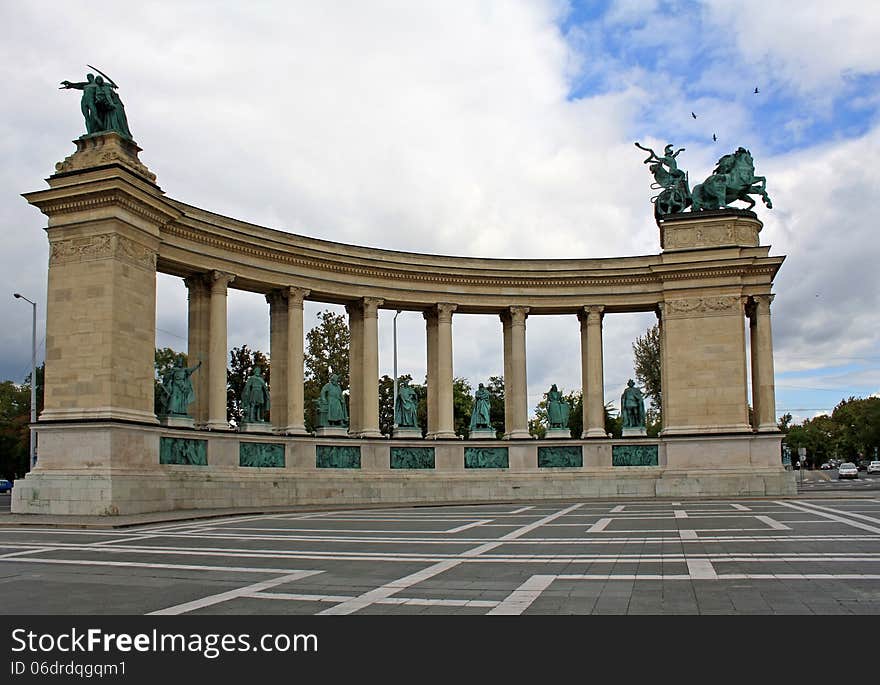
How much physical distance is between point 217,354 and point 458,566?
26245 mm

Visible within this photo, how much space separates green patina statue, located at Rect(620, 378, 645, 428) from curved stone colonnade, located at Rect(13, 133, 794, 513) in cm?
156

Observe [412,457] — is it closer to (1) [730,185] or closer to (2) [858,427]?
(1) [730,185]

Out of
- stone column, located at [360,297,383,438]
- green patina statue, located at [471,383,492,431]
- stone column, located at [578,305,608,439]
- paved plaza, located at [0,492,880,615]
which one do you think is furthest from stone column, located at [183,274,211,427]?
stone column, located at [578,305,608,439]

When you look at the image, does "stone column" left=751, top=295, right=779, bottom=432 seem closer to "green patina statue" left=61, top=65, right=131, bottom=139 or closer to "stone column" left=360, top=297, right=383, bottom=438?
"stone column" left=360, top=297, right=383, bottom=438

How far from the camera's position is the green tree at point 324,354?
71.2 m

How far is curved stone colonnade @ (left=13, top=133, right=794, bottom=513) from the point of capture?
3556cm

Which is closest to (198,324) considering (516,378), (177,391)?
(177,391)

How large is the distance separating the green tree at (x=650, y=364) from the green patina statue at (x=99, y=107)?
6261cm

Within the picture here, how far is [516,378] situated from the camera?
50438 mm

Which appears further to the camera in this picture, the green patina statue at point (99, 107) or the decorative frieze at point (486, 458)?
the decorative frieze at point (486, 458)

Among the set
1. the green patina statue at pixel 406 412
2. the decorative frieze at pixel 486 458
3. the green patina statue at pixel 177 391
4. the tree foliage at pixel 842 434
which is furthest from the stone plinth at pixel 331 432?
the tree foliage at pixel 842 434

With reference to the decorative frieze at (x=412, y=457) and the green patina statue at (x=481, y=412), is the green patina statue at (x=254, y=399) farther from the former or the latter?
the green patina statue at (x=481, y=412)

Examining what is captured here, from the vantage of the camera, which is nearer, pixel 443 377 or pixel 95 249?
pixel 95 249

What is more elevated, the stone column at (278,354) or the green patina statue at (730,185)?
the green patina statue at (730,185)
